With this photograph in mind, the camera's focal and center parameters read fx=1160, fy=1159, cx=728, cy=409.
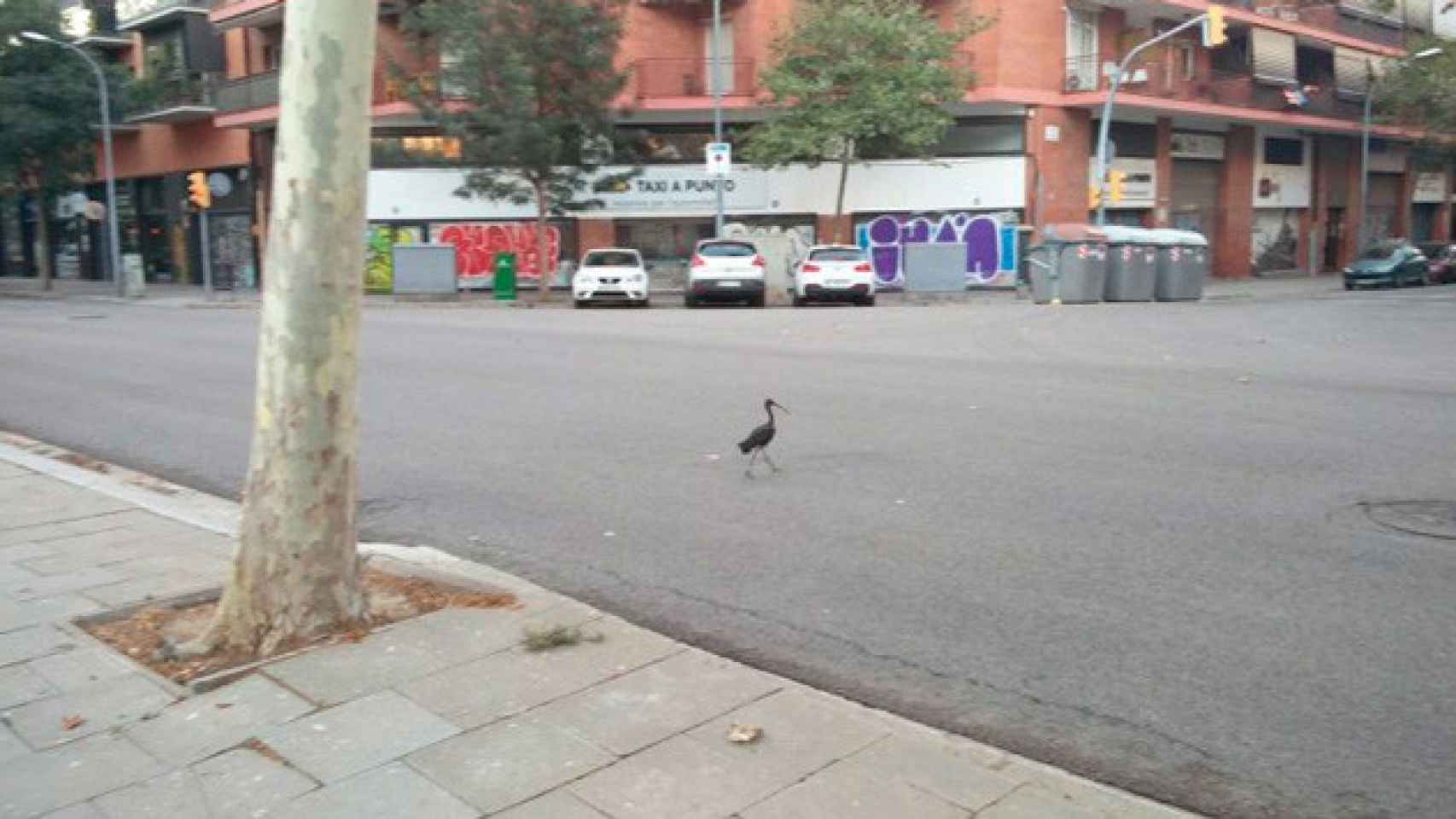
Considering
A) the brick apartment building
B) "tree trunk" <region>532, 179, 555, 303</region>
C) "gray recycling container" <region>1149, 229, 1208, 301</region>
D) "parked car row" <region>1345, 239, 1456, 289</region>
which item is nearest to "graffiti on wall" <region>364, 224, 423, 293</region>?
the brick apartment building

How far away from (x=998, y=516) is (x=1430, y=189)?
176ft

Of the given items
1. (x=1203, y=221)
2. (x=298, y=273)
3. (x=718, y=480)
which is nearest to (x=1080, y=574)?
(x=718, y=480)

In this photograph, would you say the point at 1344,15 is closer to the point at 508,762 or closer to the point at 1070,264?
the point at 1070,264

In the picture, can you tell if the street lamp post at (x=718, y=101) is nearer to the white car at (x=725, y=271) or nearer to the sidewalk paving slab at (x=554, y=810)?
the white car at (x=725, y=271)

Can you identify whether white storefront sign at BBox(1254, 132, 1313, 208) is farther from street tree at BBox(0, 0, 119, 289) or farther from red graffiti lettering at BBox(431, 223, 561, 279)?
street tree at BBox(0, 0, 119, 289)

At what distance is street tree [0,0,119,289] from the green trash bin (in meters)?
17.2

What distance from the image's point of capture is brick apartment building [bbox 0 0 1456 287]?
32.6 metres

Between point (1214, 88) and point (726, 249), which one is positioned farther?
point (1214, 88)

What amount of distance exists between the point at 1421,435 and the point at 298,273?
8460 mm

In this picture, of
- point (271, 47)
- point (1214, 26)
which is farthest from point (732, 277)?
point (271, 47)

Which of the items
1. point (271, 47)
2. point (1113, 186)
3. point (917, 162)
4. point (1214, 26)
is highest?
point (271, 47)

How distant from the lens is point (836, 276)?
26.5 m

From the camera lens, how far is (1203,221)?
39250mm

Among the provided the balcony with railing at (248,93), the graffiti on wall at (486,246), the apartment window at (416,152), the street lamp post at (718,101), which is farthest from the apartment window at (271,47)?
the street lamp post at (718,101)
